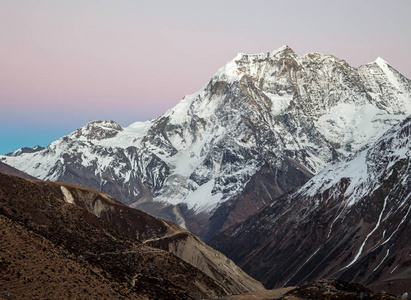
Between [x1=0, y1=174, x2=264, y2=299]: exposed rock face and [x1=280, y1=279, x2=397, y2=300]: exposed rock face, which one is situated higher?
[x1=0, y1=174, x2=264, y2=299]: exposed rock face

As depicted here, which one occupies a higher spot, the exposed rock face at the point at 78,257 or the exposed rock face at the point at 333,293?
the exposed rock face at the point at 78,257

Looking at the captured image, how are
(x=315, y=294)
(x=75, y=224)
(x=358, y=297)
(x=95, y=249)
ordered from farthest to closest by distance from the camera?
(x=75, y=224) < (x=95, y=249) < (x=315, y=294) < (x=358, y=297)

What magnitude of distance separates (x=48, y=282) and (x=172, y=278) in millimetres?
62424

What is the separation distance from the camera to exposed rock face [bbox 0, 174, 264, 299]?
90.0 metres

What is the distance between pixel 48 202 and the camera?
151m

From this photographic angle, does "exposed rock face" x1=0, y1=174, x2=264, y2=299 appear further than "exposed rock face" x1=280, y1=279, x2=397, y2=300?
No

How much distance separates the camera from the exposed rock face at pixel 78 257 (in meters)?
90.0

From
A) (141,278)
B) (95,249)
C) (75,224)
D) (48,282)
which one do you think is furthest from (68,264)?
(75,224)

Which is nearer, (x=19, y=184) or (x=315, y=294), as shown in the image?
(x=315, y=294)

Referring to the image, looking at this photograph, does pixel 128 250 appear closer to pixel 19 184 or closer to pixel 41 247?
pixel 19 184

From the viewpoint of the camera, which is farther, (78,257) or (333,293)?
(78,257)

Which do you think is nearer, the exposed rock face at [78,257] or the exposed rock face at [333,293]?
the exposed rock face at [78,257]

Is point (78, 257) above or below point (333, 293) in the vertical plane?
above

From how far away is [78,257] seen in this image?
10869 cm
